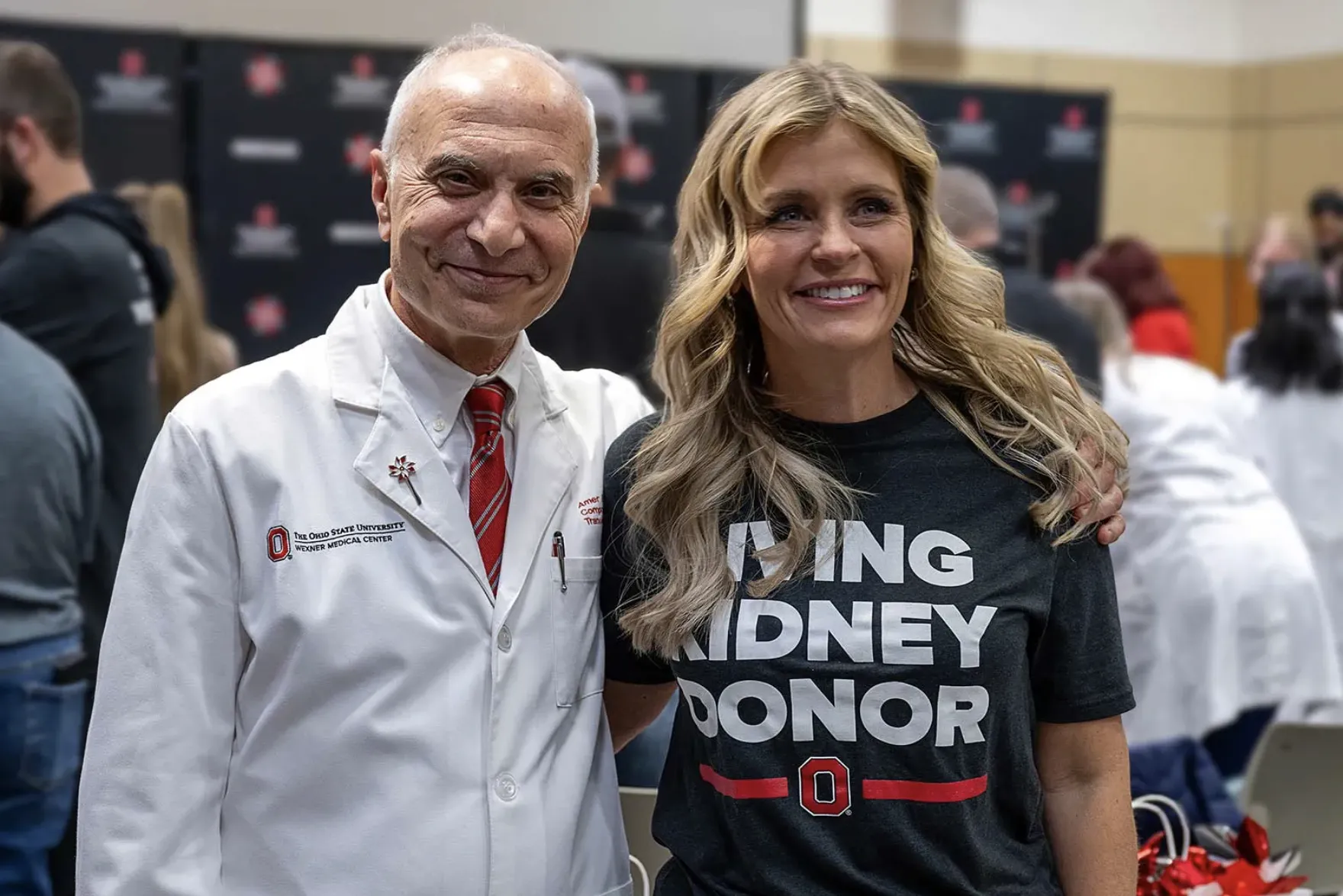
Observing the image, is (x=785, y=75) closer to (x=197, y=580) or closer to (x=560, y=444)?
(x=560, y=444)

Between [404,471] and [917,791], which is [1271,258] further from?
[404,471]

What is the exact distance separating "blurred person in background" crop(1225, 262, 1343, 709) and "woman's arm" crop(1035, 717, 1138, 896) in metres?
3.59

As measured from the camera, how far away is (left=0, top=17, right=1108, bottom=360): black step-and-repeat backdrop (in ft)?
19.2

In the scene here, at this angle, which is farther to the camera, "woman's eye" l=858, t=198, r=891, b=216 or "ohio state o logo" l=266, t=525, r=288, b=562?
"woman's eye" l=858, t=198, r=891, b=216

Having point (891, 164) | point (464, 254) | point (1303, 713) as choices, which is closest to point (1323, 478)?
point (1303, 713)

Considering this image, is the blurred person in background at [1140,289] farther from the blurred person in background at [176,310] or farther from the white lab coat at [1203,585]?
the blurred person in background at [176,310]

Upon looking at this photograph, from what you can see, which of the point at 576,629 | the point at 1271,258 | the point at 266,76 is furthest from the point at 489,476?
the point at 1271,258

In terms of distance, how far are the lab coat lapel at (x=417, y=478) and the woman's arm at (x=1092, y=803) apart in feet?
2.26

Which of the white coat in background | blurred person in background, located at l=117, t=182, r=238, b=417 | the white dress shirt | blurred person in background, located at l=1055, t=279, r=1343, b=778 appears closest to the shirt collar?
the white dress shirt

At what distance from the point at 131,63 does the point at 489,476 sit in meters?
4.68

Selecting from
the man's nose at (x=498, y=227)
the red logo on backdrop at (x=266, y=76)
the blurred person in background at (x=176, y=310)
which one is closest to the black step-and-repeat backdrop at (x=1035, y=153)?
the red logo on backdrop at (x=266, y=76)

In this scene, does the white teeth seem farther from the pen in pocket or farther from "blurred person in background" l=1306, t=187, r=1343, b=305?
"blurred person in background" l=1306, t=187, r=1343, b=305

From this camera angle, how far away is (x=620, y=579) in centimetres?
189

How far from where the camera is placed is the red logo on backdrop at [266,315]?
20.4 feet
